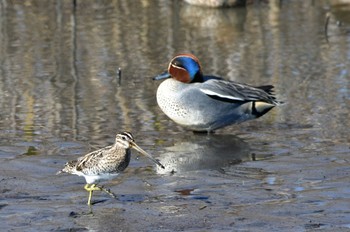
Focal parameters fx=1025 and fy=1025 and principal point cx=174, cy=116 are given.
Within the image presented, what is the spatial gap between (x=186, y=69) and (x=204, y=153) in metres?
1.10

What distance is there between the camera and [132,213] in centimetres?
759

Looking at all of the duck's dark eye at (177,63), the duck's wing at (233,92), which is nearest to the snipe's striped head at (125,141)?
the duck's wing at (233,92)

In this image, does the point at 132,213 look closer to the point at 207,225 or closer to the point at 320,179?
the point at 207,225

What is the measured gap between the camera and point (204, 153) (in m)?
9.86

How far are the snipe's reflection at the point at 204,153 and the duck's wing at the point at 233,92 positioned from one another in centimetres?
42

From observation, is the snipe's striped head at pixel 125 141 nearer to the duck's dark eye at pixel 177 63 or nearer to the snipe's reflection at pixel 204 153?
the snipe's reflection at pixel 204 153

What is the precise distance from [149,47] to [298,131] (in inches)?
200

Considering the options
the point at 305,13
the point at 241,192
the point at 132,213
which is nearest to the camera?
the point at 132,213

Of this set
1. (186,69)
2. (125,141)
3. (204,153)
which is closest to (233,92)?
(186,69)

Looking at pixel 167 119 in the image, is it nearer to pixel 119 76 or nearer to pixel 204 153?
pixel 204 153

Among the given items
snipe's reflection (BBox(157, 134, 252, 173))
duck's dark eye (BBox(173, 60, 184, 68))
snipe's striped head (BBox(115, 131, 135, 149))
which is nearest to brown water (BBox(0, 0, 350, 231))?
snipe's reflection (BBox(157, 134, 252, 173))

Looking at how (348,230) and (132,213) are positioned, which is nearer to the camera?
(348,230)

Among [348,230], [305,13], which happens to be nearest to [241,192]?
[348,230]

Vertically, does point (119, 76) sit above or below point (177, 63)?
below
